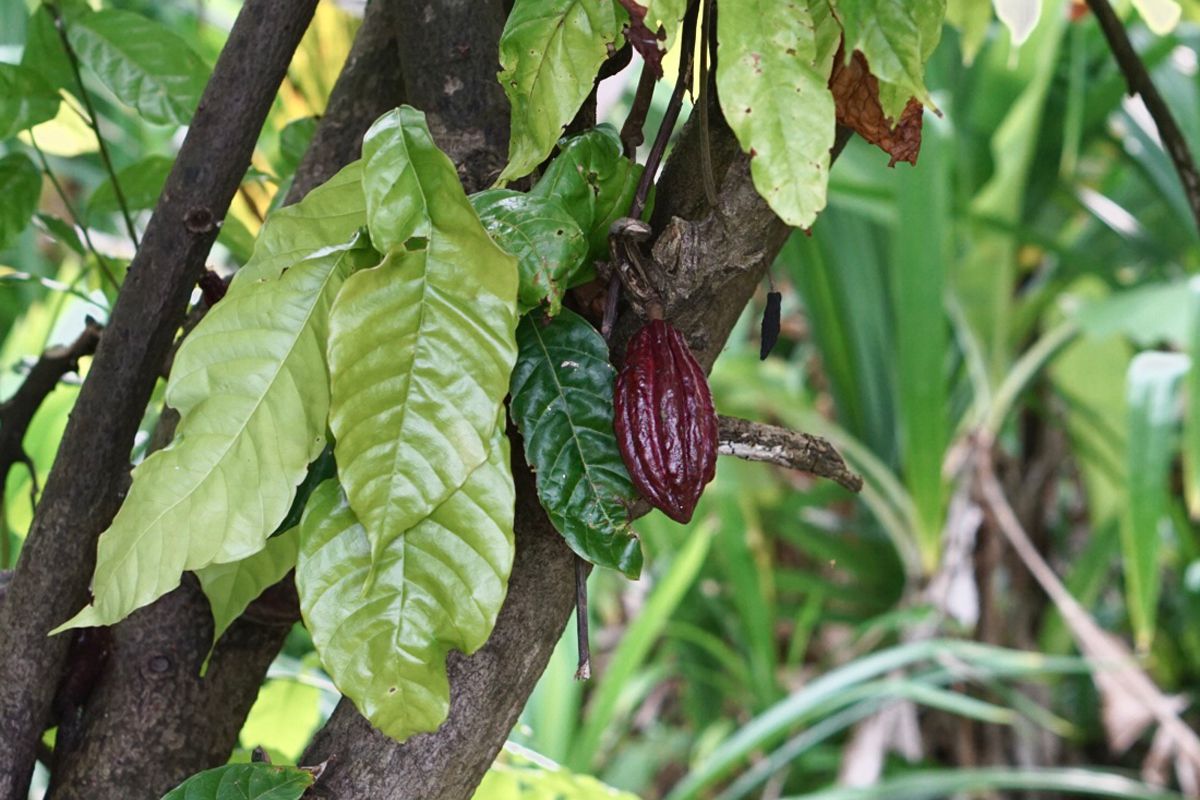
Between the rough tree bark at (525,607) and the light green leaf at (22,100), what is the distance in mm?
275

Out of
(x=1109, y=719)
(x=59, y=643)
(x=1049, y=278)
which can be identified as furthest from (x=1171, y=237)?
(x=59, y=643)

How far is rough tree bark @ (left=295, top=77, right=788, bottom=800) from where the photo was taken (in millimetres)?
397

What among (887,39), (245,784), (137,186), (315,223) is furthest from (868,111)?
(137,186)

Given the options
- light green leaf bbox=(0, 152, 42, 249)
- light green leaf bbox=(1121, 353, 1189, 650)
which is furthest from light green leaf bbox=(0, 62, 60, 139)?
light green leaf bbox=(1121, 353, 1189, 650)

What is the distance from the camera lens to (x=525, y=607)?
410 millimetres

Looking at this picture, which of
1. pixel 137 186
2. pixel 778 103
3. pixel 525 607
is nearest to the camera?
pixel 778 103

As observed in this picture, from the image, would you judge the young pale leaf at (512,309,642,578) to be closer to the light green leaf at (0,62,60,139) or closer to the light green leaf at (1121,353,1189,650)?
the light green leaf at (0,62,60,139)

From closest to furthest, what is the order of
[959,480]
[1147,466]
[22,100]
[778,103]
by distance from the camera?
[778,103] < [22,100] < [1147,466] < [959,480]

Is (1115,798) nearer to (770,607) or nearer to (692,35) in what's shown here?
(770,607)

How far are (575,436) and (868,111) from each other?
139 millimetres

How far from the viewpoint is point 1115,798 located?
5.60 feet

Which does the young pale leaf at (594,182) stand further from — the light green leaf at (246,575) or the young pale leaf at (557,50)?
the light green leaf at (246,575)

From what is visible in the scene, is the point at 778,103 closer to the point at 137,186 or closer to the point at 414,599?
the point at 414,599

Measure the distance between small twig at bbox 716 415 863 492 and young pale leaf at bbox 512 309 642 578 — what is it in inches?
2.8
